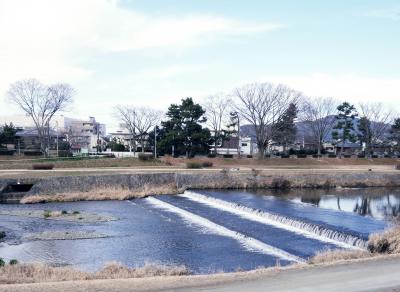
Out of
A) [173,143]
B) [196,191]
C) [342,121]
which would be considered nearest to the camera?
[196,191]

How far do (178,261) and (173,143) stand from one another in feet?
143

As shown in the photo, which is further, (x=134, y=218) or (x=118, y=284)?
(x=134, y=218)

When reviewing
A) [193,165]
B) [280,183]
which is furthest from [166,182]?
[280,183]

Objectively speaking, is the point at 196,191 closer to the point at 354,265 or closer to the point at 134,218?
the point at 134,218

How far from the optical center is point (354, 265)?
469 inches

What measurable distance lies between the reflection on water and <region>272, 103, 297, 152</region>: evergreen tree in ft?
71.6

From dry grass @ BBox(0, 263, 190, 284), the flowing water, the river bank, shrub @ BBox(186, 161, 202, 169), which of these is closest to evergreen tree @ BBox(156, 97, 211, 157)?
shrub @ BBox(186, 161, 202, 169)

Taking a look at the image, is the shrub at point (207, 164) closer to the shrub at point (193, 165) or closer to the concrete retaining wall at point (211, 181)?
the shrub at point (193, 165)

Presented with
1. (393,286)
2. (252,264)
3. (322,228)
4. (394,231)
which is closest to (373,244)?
(394,231)

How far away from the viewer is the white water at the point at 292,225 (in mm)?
19611

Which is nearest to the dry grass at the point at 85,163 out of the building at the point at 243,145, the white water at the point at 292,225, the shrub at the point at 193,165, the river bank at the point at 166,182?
the shrub at the point at 193,165

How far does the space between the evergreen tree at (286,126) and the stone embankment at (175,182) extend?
686 inches

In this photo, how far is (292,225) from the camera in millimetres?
23781

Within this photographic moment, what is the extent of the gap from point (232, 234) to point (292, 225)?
10.6ft
